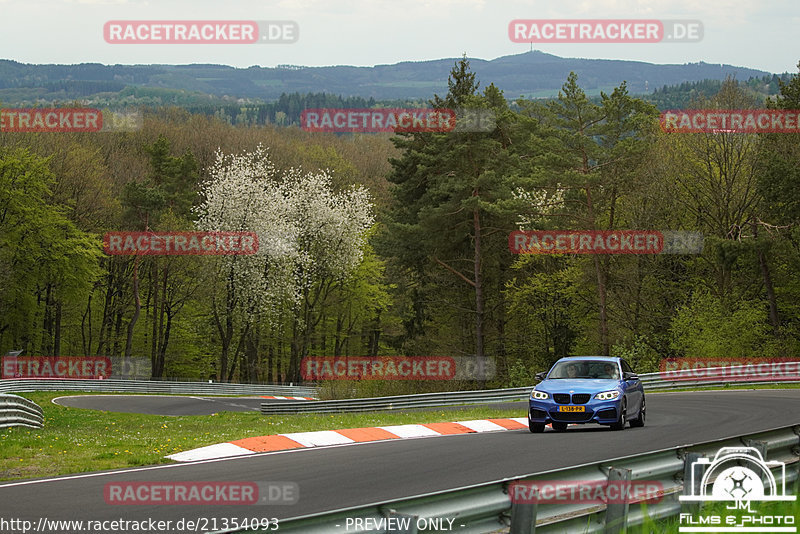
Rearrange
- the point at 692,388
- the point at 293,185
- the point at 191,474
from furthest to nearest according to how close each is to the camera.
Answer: the point at 293,185, the point at 692,388, the point at 191,474

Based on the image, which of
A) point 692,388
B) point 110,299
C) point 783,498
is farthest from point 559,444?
point 110,299

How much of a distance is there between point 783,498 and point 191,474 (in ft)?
23.6

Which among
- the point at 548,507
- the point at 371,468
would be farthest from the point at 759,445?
the point at 371,468

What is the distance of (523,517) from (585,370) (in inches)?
474

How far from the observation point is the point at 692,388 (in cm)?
3459

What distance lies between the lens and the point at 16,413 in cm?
2145

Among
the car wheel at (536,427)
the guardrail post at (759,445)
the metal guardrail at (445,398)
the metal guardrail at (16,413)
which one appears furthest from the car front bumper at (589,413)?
the metal guardrail at (16,413)

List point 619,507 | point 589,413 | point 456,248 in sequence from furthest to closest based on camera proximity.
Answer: point 456,248 → point 589,413 → point 619,507

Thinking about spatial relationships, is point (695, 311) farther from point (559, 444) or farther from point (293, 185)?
point (293, 185)

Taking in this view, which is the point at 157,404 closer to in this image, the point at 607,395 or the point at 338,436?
the point at 338,436

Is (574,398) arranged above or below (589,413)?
above

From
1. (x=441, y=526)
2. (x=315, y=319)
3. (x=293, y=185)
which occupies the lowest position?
(x=315, y=319)

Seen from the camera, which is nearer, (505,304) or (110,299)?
(505,304)

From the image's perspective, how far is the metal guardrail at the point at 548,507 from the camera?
5.76m
